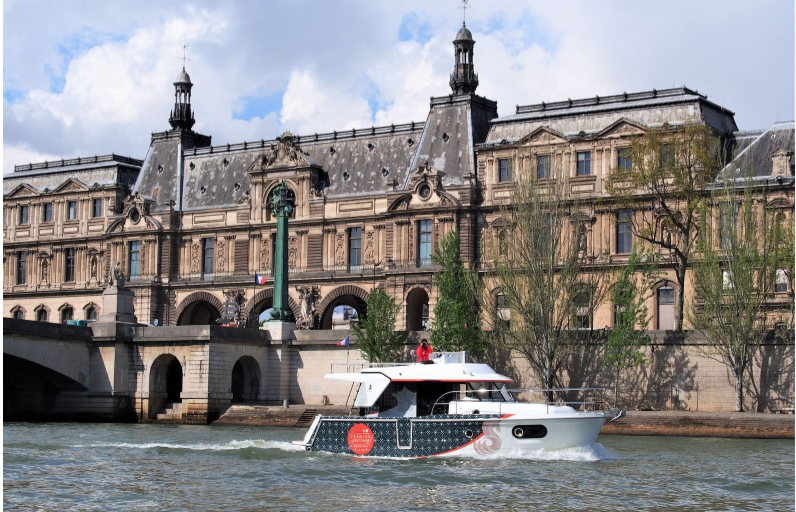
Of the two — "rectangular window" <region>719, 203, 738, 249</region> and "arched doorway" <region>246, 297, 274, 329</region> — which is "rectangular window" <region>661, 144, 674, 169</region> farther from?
"arched doorway" <region>246, 297, 274, 329</region>

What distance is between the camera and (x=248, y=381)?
78062mm

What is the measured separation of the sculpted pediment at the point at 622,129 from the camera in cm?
8081

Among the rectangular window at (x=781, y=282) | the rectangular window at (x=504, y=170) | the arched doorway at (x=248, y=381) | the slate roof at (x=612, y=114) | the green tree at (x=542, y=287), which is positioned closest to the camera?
the rectangular window at (x=781, y=282)

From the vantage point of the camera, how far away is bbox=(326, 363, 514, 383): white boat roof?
46.4 m

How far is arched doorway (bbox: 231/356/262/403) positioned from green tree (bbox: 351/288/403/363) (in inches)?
240

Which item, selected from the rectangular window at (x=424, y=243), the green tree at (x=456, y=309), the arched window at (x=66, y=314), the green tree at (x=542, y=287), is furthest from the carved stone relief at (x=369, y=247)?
the arched window at (x=66, y=314)

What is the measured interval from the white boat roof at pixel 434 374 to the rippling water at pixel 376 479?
2.91 m

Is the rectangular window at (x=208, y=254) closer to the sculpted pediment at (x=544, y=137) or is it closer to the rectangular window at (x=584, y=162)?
Answer: the sculpted pediment at (x=544, y=137)

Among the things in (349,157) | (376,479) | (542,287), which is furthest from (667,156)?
(376,479)

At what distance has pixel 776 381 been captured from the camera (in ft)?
215

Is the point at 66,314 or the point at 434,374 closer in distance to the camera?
the point at 434,374

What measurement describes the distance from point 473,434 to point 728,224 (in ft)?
88.4

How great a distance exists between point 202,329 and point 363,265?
20.1 m

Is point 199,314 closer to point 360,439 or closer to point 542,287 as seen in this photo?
point 542,287
